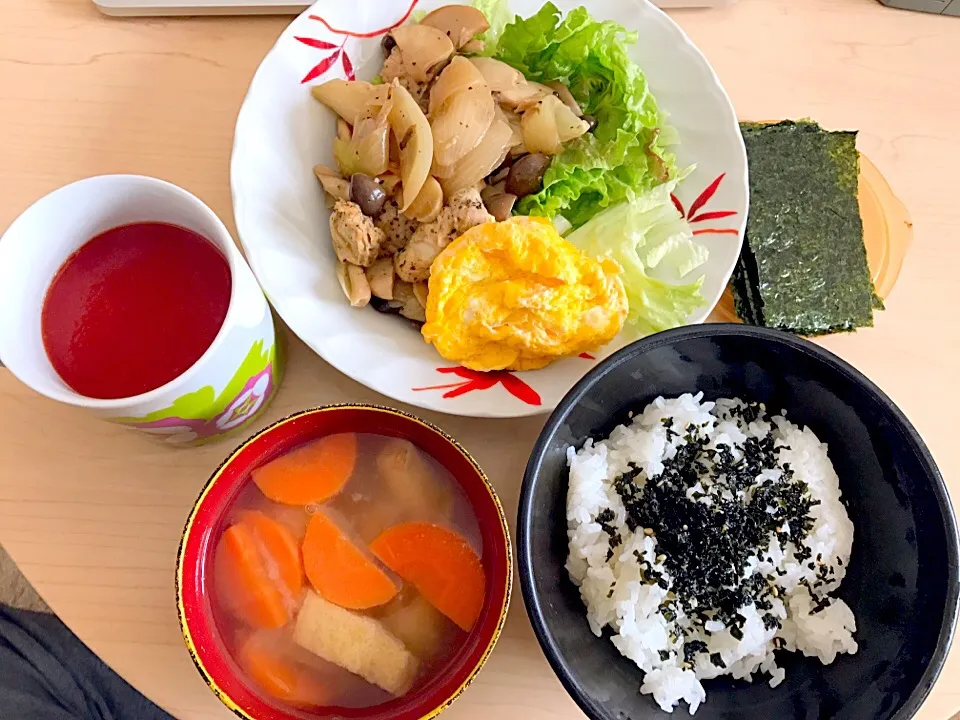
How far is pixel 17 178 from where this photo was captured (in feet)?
4.01

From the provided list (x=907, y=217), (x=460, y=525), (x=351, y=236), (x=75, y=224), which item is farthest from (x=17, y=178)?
(x=907, y=217)

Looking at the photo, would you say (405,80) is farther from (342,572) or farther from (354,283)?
(342,572)

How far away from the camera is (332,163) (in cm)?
118

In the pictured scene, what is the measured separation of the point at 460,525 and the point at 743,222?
2.00ft

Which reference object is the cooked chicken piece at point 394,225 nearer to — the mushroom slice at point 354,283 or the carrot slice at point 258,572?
the mushroom slice at point 354,283

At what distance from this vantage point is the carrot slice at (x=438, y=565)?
93cm

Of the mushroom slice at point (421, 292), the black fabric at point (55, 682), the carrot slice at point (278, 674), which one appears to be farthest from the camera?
the black fabric at point (55, 682)

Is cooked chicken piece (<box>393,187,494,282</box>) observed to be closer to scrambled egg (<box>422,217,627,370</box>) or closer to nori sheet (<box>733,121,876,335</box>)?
scrambled egg (<box>422,217,627,370</box>)

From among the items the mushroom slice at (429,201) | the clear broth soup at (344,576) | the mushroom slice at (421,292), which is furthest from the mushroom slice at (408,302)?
the clear broth soup at (344,576)

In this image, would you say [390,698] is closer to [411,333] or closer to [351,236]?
[411,333]

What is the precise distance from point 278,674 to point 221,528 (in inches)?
7.5

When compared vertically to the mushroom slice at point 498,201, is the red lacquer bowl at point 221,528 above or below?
below

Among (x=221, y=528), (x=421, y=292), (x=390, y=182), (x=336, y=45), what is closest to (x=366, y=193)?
(x=390, y=182)

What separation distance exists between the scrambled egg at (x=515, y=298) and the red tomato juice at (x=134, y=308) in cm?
29
